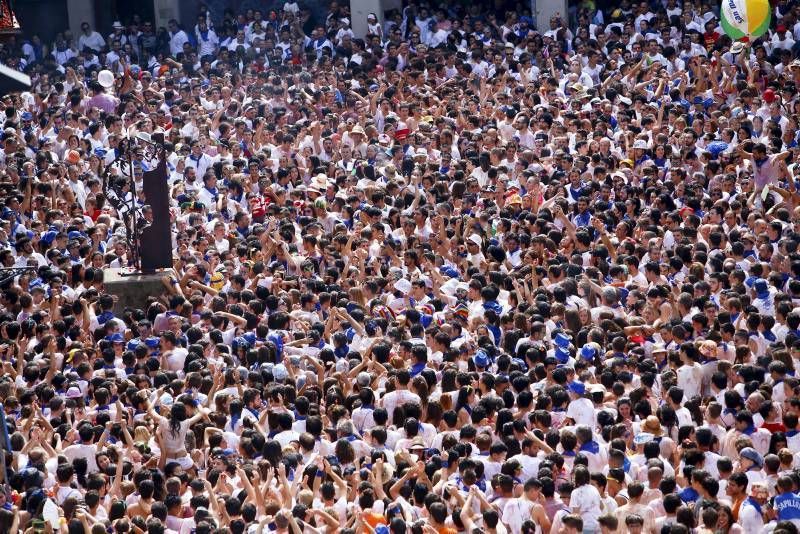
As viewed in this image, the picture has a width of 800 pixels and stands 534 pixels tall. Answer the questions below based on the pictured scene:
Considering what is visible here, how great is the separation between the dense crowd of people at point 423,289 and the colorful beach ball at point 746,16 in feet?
3.16

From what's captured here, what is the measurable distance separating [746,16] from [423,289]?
6349 millimetres

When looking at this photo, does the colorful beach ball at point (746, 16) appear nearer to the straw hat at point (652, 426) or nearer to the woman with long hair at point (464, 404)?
the woman with long hair at point (464, 404)

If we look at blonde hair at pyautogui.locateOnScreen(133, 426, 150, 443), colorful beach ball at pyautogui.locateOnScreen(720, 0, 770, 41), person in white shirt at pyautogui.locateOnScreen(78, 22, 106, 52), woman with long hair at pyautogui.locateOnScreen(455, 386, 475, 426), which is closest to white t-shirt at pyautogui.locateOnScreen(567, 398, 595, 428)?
woman with long hair at pyautogui.locateOnScreen(455, 386, 475, 426)

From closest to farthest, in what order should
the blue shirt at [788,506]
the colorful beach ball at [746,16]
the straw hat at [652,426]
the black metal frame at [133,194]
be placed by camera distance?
the blue shirt at [788,506], the straw hat at [652,426], the black metal frame at [133,194], the colorful beach ball at [746,16]

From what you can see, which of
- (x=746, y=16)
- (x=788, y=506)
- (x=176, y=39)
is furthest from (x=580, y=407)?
(x=176, y=39)

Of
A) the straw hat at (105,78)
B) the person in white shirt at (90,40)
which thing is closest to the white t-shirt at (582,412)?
the straw hat at (105,78)

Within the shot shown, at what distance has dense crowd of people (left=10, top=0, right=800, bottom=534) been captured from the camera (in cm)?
1047

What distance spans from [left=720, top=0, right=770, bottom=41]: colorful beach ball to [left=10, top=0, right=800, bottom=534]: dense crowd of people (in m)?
0.96

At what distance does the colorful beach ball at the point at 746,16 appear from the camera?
1814 cm

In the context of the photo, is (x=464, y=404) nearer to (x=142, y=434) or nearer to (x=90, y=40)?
(x=142, y=434)

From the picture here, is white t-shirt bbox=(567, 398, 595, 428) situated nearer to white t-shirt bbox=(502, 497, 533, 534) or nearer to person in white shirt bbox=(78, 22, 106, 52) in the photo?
white t-shirt bbox=(502, 497, 533, 534)

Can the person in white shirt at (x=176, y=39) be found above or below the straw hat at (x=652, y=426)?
above

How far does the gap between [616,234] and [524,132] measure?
12.3 ft

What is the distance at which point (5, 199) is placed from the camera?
1722cm
